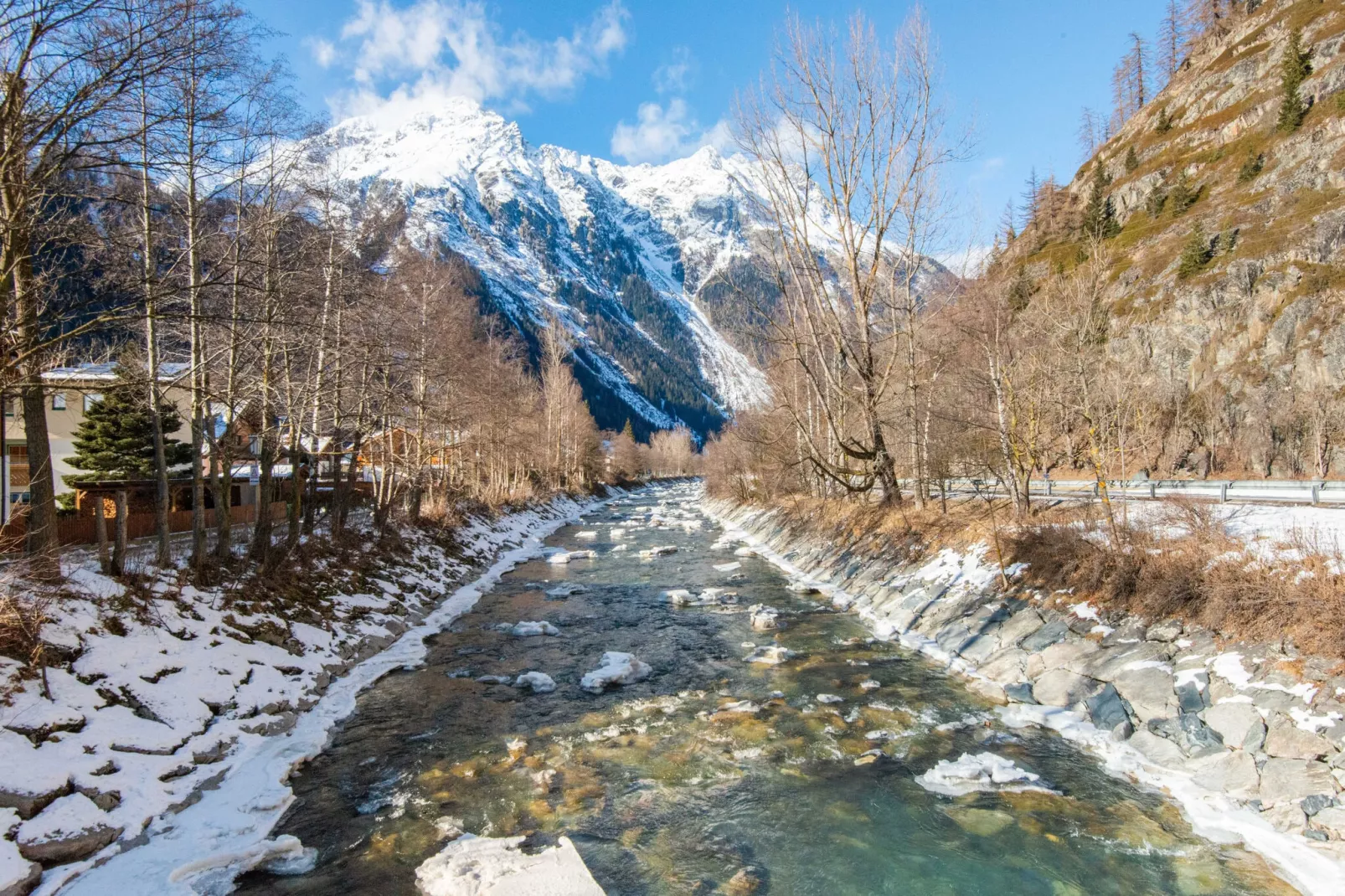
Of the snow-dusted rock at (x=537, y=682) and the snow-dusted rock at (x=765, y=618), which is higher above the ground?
the snow-dusted rock at (x=537, y=682)

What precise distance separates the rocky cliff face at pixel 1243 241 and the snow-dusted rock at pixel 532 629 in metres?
23.8

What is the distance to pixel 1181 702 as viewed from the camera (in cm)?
858

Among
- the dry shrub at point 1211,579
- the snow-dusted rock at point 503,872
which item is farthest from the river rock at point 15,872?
the dry shrub at point 1211,579

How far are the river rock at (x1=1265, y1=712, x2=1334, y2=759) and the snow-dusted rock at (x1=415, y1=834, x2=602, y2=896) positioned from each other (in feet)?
24.6

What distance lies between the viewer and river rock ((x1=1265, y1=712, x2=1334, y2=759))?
6871mm

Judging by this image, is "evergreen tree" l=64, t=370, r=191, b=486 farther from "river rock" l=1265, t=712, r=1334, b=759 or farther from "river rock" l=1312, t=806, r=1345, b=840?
"river rock" l=1312, t=806, r=1345, b=840

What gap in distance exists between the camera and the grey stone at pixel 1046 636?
37.7 ft

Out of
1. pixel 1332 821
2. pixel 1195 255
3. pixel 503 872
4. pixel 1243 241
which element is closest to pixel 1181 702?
pixel 1332 821

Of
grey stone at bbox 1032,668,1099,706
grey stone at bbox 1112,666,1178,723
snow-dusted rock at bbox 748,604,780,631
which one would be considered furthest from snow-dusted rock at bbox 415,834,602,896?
snow-dusted rock at bbox 748,604,780,631

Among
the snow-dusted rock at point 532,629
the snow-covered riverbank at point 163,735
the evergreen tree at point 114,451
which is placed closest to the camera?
the snow-covered riverbank at point 163,735

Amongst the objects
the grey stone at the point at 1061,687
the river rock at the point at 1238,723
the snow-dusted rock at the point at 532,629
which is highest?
the river rock at the point at 1238,723

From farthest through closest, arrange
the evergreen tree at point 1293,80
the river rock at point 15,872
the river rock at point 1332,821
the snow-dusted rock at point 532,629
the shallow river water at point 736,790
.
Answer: the evergreen tree at point 1293,80 → the snow-dusted rock at point 532,629 → the shallow river water at point 736,790 → the river rock at point 1332,821 → the river rock at point 15,872

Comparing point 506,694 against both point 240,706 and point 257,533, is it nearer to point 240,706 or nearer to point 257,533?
point 240,706

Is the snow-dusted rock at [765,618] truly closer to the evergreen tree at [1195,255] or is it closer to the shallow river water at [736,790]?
the shallow river water at [736,790]
